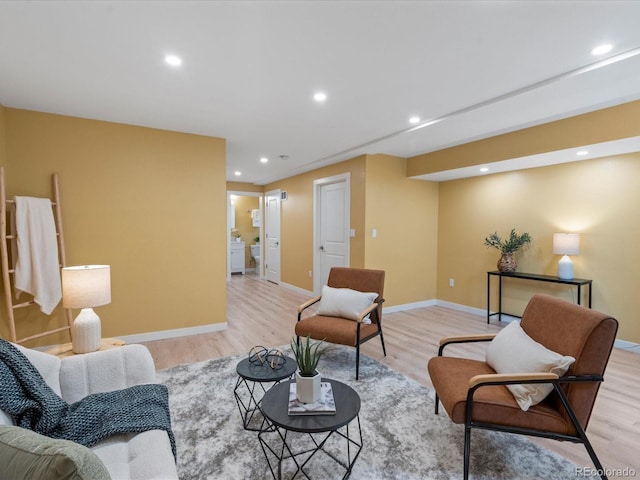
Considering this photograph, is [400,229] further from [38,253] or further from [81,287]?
[38,253]

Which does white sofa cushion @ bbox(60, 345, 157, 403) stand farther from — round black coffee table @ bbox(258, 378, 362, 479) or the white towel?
the white towel

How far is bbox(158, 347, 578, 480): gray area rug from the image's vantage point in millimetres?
1717

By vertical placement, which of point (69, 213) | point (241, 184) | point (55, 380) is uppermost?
point (241, 184)

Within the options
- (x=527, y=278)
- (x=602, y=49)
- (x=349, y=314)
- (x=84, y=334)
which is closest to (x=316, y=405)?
(x=349, y=314)

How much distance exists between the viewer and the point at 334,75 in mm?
2398

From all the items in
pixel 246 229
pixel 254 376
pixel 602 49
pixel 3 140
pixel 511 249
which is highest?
pixel 602 49

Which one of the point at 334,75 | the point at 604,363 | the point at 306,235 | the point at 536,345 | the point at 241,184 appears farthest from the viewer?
the point at 241,184

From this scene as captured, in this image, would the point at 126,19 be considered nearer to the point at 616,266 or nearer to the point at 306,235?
the point at 306,235

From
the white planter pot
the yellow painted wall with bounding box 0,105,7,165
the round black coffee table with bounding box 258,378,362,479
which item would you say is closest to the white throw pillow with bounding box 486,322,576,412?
the round black coffee table with bounding box 258,378,362,479

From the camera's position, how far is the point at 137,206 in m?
3.60

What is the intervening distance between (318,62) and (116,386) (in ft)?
7.68

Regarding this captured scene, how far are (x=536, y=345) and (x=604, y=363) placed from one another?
297 millimetres

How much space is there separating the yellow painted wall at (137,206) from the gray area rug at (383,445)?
139 cm

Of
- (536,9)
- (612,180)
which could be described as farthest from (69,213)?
(612,180)
